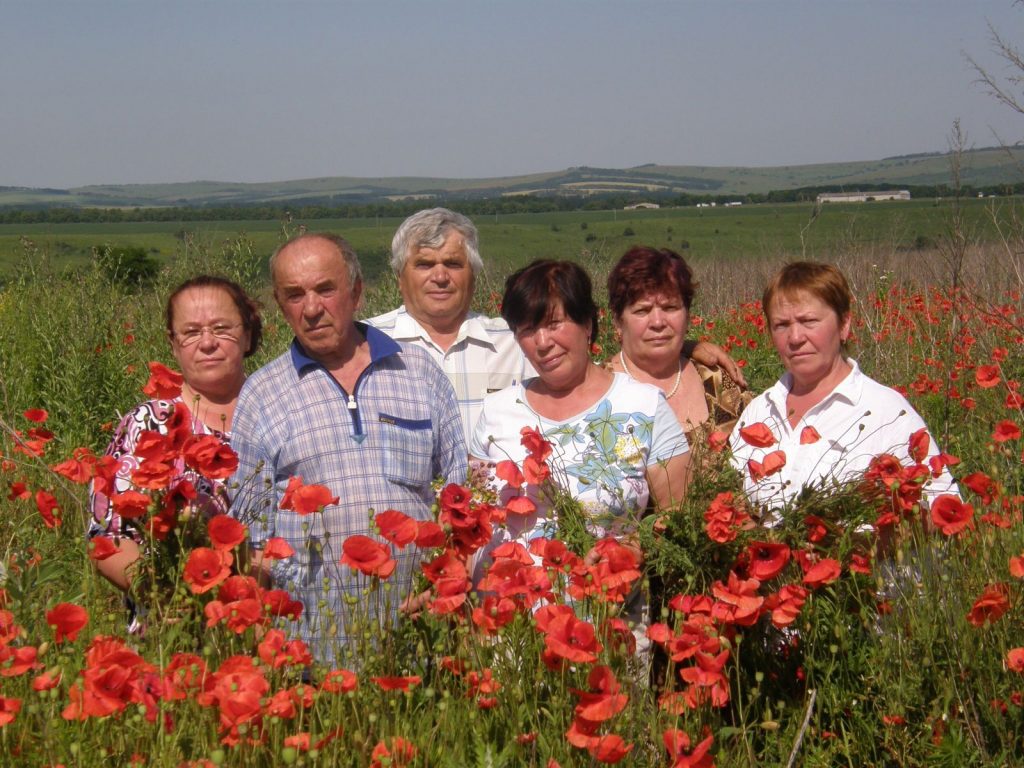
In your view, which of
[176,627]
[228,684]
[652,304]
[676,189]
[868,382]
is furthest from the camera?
[676,189]

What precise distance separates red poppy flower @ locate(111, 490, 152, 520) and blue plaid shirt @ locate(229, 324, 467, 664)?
647 mm

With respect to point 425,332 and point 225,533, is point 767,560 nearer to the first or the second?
point 225,533

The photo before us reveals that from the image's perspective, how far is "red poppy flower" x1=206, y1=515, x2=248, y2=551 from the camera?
2.17m

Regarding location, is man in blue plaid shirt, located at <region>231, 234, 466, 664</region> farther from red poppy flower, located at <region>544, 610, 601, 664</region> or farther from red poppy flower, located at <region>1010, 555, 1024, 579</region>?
red poppy flower, located at <region>1010, 555, 1024, 579</region>

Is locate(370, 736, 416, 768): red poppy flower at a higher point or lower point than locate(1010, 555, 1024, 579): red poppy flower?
lower

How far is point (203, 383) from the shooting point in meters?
3.40

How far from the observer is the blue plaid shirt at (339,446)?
2.96 m

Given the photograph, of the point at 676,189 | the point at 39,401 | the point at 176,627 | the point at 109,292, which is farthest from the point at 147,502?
the point at 676,189

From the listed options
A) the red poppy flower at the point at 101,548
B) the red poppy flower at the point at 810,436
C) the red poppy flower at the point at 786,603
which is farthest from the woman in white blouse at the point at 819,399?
the red poppy flower at the point at 101,548

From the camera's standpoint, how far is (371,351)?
321cm

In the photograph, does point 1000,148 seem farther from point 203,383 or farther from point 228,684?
point 228,684

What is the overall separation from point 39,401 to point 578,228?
72252 mm

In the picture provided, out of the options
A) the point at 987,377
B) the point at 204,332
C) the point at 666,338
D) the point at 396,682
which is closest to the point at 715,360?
the point at 666,338

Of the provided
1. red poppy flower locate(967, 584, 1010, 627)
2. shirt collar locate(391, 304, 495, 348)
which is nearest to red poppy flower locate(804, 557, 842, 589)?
red poppy flower locate(967, 584, 1010, 627)
